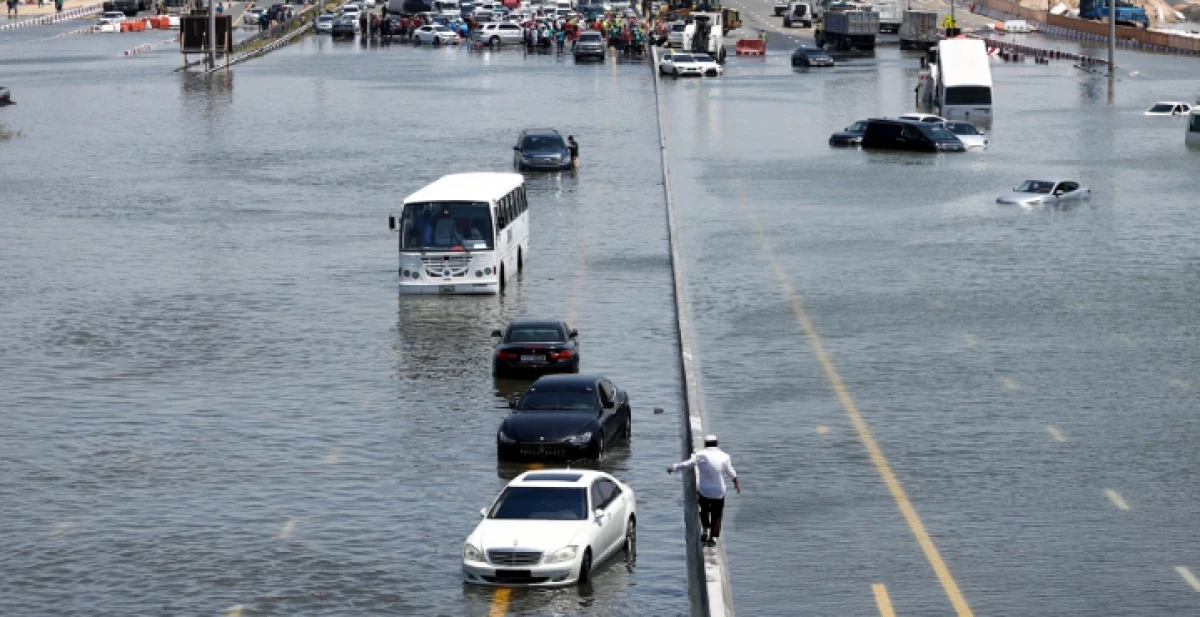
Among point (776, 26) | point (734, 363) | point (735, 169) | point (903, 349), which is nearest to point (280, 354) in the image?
point (734, 363)

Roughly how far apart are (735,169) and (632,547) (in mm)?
52559

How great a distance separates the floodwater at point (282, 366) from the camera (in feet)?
92.0

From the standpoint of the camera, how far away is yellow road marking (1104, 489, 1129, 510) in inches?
1234

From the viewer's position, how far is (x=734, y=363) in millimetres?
43594

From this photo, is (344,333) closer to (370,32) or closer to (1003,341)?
(1003,341)

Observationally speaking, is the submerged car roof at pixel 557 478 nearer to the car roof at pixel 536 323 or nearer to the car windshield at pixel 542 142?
the car roof at pixel 536 323

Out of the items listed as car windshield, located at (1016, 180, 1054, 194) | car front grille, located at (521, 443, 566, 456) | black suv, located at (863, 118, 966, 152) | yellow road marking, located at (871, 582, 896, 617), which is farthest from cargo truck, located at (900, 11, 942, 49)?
yellow road marking, located at (871, 582, 896, 617)

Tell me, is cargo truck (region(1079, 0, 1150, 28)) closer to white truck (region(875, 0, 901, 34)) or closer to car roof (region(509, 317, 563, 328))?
white truck (region(875, 0, 901, 34))

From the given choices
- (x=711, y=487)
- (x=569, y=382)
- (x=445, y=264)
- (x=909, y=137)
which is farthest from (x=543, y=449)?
(x=909, y=137)

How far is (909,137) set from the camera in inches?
3418

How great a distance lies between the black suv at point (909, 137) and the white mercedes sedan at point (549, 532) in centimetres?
6055

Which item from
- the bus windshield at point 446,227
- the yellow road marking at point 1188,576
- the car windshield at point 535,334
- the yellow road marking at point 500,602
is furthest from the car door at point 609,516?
the bus windshield at point 446,227

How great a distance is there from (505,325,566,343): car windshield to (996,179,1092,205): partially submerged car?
31.8 meters

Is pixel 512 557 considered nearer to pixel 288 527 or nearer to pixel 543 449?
pixel 288 527
